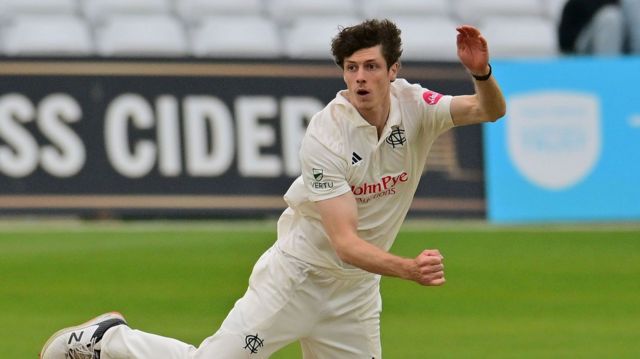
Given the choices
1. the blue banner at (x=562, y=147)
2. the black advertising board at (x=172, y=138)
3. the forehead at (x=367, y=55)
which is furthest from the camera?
the blue banner at (x=562, y=147)

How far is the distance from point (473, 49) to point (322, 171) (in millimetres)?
836

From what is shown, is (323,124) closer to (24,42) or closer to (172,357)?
(172,357)

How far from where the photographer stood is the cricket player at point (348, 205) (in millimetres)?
6352

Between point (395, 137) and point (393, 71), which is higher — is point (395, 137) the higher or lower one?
the lower one

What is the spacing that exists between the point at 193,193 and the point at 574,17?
5395 mm

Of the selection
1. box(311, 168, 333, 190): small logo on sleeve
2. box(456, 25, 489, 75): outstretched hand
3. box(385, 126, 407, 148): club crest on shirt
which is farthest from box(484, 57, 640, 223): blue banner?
box(311, 168, 333, 190): small logo on sleeve

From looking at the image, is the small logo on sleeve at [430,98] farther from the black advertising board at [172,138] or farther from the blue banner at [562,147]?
the blue banner at [562,147]

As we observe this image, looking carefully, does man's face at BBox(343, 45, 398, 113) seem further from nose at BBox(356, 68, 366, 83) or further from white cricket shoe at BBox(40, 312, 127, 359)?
white cricket shoe at BBox(40, 312, 127, 359)

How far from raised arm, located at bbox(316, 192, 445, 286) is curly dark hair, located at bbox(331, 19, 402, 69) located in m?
0.61

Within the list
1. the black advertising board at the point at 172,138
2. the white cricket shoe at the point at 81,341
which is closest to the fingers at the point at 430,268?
the white cricket shoe at the point at 81,341

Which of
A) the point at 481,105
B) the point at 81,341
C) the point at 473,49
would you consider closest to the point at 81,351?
the point at 81,341

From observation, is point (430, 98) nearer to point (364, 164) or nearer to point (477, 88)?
point (477, 88)

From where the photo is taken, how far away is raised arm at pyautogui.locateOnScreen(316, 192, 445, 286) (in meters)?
5.76

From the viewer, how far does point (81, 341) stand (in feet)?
23.8
